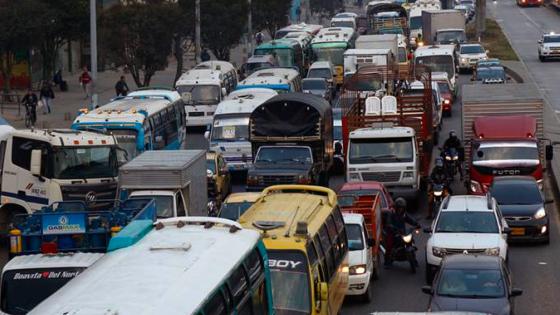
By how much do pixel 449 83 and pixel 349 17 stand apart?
150 feet

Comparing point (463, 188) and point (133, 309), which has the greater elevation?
point (133, 309)

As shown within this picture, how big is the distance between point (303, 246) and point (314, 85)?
39.8 meters

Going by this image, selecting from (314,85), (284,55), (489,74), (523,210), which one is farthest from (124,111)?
(284,55)

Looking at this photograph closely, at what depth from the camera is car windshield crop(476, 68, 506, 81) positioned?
184 ft

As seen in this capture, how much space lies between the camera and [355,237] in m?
23.2

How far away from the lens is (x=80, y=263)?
1686 centimetres

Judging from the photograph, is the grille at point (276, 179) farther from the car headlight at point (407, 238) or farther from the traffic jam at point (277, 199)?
the car headlight at point (407, 238)

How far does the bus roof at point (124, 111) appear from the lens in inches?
1382

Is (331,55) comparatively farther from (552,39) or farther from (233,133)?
(233,133)

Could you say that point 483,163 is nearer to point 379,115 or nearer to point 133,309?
point 379,115

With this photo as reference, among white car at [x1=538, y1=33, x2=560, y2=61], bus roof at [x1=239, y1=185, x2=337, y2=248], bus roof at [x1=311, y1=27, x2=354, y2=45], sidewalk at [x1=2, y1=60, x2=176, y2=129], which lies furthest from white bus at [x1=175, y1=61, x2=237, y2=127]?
bus roof at [x1=239, y1=185, x2=337, y2=248]

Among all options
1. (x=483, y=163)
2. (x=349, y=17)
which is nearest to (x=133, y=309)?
(x=483, y=163)

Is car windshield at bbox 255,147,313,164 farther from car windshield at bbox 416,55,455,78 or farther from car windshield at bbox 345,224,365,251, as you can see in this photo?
car windshield at bbox 416,55,455,78

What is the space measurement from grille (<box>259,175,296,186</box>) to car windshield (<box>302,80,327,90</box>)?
22311 millimetres
